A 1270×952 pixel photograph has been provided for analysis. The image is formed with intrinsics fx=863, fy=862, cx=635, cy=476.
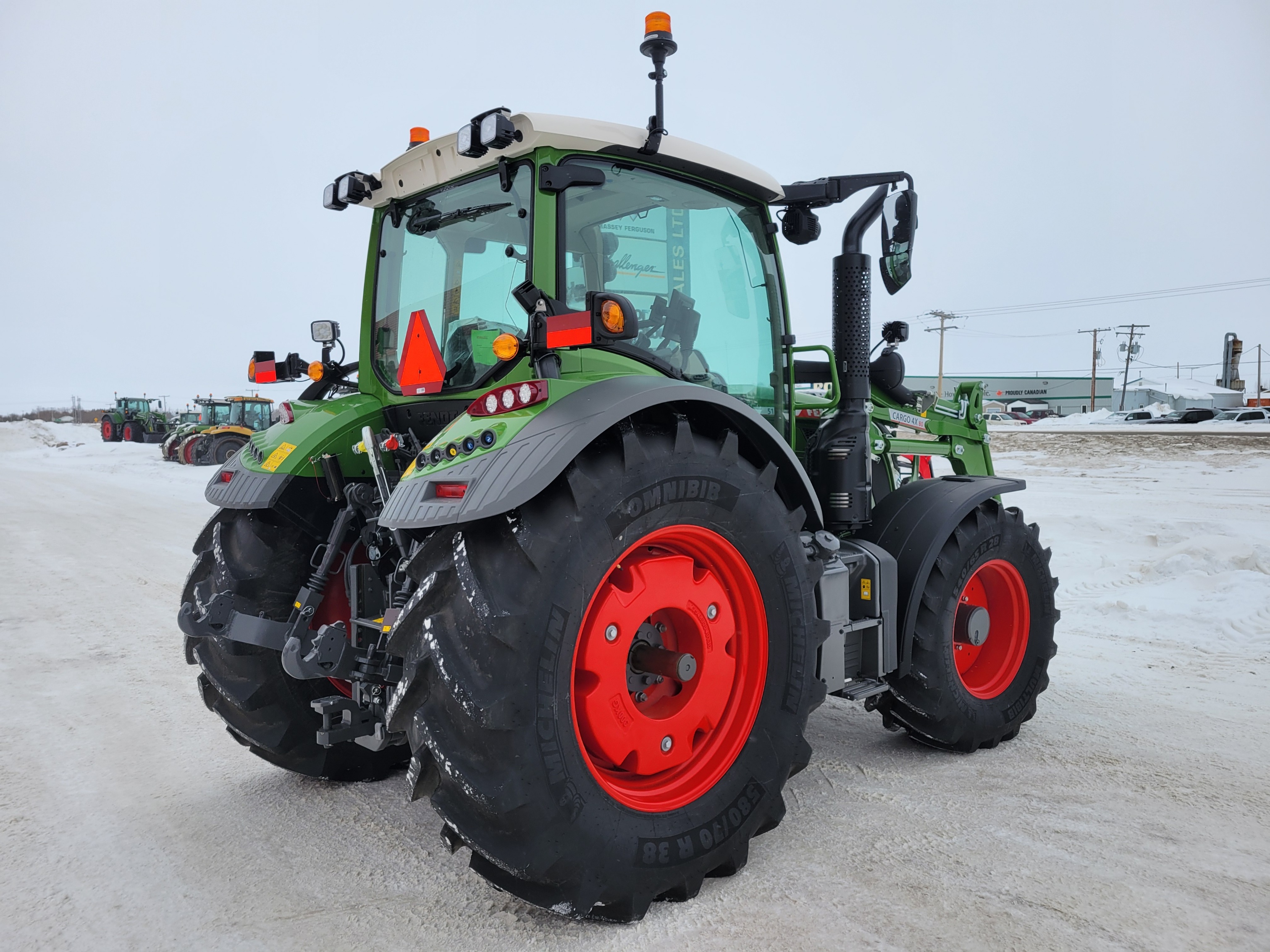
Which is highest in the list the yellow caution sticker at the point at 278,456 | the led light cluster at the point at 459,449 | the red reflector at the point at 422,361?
the red reflector at the point at 422,361

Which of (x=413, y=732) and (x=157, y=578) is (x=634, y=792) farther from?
(x=157, y=578)

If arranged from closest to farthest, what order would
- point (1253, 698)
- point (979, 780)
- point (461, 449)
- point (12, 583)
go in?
point (461, 449) < point (979, 780) < point (1253, 698) < point (12, 583)

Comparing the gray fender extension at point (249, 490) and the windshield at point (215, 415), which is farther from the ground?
the gray fender extension at point (249, 490)

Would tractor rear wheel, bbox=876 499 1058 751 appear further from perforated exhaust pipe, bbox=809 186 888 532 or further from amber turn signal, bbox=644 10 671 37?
amber turn signal, bbox=644 10 671 37

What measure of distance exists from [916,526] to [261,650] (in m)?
2.65

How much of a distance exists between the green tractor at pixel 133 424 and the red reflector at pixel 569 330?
1466 inches

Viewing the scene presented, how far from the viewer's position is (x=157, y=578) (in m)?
7.62

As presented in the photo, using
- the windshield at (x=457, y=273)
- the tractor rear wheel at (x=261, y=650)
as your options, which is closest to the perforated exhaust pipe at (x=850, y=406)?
the windshield at (x=457, y=273)

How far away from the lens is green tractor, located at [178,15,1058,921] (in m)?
2.23

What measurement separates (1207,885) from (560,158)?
117 inches

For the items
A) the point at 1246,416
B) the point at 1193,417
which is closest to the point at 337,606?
the point at 1193,417

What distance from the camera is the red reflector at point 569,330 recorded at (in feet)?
7.68

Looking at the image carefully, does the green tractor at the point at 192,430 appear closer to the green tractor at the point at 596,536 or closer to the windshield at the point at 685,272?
the green tractor at the point at 596,536

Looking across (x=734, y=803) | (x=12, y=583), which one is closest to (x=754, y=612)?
(x=734, y=803)
